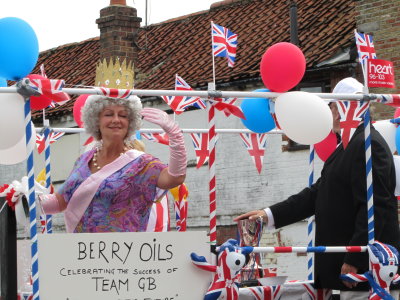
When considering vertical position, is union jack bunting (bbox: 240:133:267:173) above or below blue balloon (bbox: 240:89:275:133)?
below

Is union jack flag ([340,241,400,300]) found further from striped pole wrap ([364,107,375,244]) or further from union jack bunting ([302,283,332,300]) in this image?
union jack bunting ([302,283,332,300])

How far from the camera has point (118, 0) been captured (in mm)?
20891

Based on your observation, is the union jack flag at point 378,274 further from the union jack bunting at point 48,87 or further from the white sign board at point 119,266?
the union jack bunting at point 48,87

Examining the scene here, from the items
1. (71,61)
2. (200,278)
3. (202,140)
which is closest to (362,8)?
(202,140)

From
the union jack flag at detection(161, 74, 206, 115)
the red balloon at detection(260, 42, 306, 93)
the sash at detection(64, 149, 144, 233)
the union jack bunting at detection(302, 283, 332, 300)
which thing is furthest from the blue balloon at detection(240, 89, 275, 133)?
the sash at detection(64, 149, 144, 233)

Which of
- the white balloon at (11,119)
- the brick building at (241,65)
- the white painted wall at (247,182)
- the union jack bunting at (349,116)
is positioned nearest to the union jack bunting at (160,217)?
the union jack bunting at (349,116)

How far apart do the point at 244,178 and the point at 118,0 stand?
5.46 m

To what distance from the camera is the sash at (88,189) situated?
16.6ft

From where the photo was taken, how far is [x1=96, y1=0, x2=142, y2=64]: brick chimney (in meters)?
20.9

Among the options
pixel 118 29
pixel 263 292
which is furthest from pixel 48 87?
pixel 118 29

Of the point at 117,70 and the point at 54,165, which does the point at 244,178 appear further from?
the point at 117,70

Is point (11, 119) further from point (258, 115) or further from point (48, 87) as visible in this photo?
point (258, 115)

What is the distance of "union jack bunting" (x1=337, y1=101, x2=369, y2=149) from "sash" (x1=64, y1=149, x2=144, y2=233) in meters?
1.23

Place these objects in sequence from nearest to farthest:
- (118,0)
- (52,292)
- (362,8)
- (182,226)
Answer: (52,292)
(182,226)
(362,8)
(118,0)
